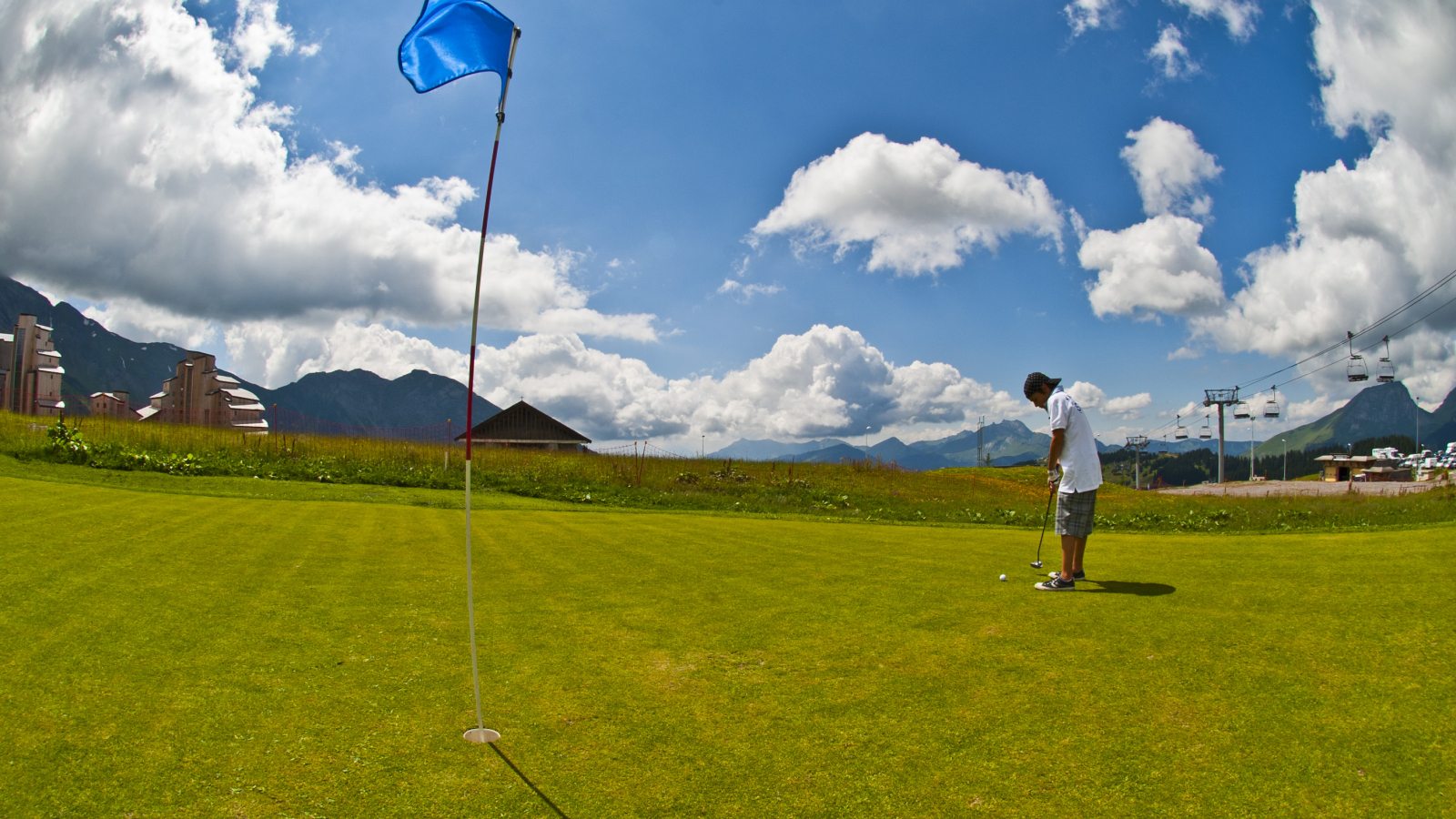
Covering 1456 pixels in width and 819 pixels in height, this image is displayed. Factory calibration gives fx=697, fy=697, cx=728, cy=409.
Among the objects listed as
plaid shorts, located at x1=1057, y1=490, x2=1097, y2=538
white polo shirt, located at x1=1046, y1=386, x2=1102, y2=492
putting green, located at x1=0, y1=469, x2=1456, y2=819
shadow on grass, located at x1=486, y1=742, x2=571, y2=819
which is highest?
white polo shirt, located at x1=1046, y1=386, x2=1102, y2=492

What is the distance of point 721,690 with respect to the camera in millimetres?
4832

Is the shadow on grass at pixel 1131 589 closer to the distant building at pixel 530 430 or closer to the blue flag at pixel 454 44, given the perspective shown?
the blue flag at pixel 454 44

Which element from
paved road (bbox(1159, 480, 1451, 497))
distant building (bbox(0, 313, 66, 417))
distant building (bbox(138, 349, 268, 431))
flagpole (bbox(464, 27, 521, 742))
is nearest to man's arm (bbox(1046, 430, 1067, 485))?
flagpole (bbox(464, 27, 521, 742))

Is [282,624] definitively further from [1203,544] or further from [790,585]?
[1203,544]

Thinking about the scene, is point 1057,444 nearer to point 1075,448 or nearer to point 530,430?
point 1075,448

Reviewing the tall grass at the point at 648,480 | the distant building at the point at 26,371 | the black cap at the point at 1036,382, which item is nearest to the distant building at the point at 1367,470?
the tall grass at the point at 648,480

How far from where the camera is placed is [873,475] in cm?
3862

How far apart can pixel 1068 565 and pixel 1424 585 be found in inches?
121

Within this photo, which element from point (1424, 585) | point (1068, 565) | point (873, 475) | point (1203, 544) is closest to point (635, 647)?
point (1068, 565)

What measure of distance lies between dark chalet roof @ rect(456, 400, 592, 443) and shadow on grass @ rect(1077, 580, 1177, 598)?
53384 mm

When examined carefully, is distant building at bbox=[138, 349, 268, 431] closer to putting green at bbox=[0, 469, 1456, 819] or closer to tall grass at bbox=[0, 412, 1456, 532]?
tall grass at bbox=[0, 412, 1456, 532]

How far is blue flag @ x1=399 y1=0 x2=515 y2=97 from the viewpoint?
5867 mm

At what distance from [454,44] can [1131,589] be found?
28.3 feet

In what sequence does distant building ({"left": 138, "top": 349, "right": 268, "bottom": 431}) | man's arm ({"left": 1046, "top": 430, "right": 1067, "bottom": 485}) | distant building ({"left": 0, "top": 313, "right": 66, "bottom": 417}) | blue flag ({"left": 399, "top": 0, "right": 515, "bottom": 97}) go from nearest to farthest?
blue flag ({"left": 399, "top": 0, "right": 515, "bottom": 97}) < man's arm ({"left": 1046, "top": 430, "right": 1067, "bottom": 485}) < distant building ({"left": 0, "top": 313, "right": 66, "bottom": 417}) < distant building ({"left": 138, "top": 349, "right": 268, "bottom": 431})
